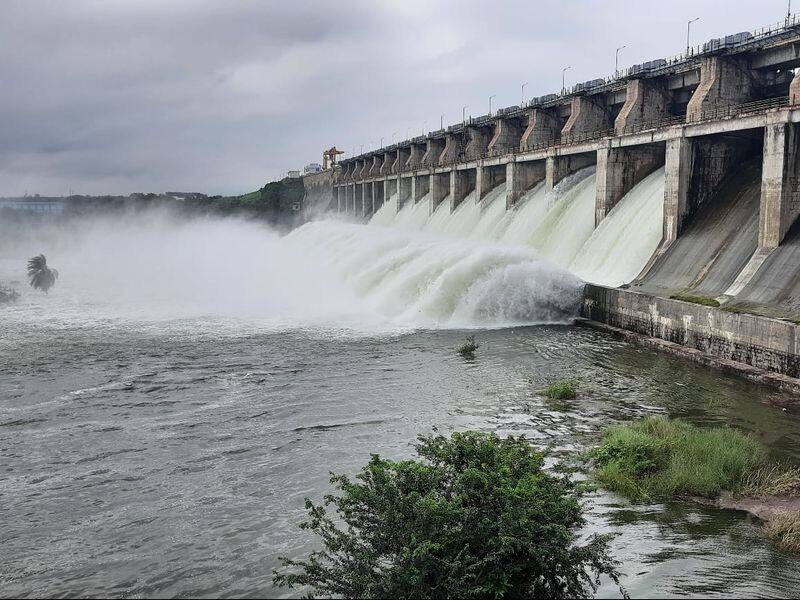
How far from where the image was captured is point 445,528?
8.48 m

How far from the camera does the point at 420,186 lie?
69.2 metres

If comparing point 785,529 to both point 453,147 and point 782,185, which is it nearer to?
point 782,185

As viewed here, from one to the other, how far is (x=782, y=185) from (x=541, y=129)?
26603 millimetres

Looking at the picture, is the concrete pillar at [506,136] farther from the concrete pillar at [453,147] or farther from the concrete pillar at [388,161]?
the concrete pillar at [388,161]

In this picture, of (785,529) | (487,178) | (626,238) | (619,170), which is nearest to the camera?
(785,529)

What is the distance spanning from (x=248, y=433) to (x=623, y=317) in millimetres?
16688

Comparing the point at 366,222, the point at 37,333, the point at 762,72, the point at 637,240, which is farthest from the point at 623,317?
the point at 366,222

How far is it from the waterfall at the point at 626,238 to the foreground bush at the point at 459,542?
22.1 meters

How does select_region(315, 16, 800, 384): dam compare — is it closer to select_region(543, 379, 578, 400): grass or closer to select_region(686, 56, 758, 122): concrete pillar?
select_region(686, 56, 758, 122): concrete pillar

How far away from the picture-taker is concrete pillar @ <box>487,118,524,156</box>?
53500mm

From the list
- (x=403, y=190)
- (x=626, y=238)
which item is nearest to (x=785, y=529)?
(x=626, y=238)

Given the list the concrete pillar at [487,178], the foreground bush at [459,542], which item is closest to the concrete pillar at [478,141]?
the concrete pillar at [487,178]

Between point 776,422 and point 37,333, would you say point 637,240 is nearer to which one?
point 776,422

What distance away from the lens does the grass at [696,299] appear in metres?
23.1
